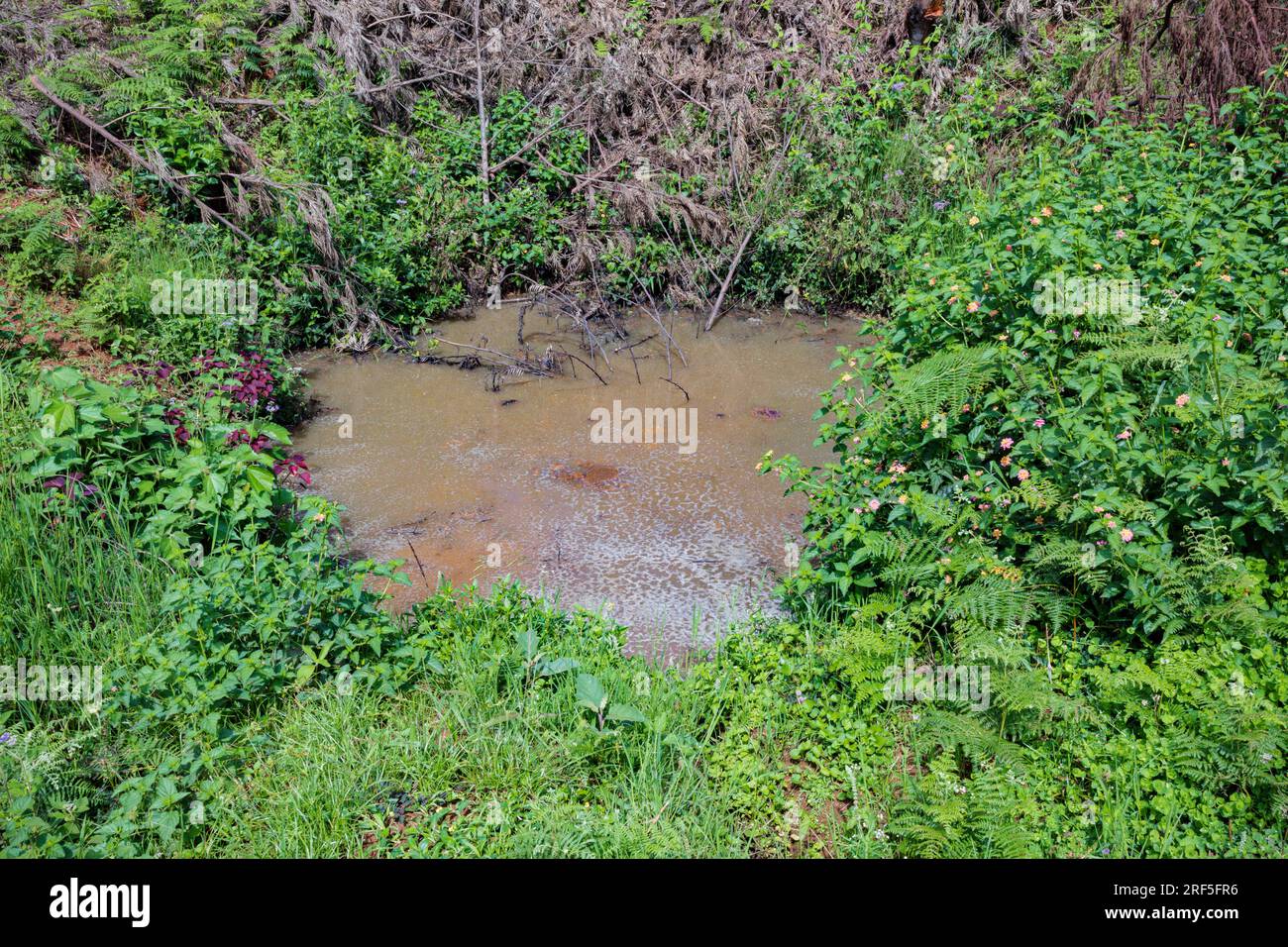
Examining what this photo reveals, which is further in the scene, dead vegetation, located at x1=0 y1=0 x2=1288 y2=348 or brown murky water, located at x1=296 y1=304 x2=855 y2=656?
dead vegetation, located at x1=0 y1=0 x2=1288 y2=348

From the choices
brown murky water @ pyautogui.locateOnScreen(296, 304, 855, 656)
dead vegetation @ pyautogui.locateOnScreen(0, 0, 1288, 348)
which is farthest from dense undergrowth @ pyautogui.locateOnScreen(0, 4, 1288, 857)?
dead vegetation @ pyautogui.locateOnScreen(0, 0, 1288, 348)

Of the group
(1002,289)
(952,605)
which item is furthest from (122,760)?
(1002,289)

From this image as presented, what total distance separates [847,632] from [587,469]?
2.67 meters

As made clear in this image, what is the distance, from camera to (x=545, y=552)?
5.20 metres

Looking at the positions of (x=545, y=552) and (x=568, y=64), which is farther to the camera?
(x=568, y=64)

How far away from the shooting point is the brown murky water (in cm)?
500

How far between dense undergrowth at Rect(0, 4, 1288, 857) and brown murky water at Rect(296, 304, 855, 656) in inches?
20.0

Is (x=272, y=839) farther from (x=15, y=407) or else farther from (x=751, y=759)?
(x=15, y=407)

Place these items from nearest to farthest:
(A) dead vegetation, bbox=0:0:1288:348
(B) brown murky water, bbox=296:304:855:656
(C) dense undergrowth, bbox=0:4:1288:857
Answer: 1. (C) dense undergrowth, bbox=0:4:1288:857
2. (B) brown murky water, bbox=296:304:855:656
3. (A) dead vegetation, bbox=0:0:1288:348

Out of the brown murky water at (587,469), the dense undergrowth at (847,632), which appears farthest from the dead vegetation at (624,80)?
the dense undergrowth at (847,632)

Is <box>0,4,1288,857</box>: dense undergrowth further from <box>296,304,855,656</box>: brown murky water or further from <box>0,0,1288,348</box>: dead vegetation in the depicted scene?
<box>0,0,1288,348</box>: dead vegetation

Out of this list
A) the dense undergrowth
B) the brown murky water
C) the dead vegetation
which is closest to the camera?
the dense undergrowth

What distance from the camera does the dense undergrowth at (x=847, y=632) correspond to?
10.1 feet

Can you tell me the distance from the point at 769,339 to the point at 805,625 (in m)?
4.21
